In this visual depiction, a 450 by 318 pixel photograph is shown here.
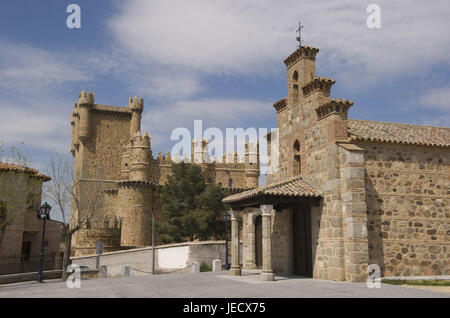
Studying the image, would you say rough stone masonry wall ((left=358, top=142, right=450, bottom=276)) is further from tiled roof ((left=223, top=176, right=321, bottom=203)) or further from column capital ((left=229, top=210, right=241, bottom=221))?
column capital ((left=229, top=210, right=241, bottom=221))

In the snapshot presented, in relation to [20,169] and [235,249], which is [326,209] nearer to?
[235,249]

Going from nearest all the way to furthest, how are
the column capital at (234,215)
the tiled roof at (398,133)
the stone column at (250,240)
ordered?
the tiled roof at (398,133)
the column capital at (234,215)
the stone column at (250,240)

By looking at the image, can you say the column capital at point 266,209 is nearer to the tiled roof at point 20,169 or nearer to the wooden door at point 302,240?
the wooden door at point 302,240

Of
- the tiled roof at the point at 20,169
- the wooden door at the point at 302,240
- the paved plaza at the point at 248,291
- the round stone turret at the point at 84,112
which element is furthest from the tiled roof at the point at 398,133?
the round stone turret at the point at 84,112

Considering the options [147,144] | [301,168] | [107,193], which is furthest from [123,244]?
[301,168]

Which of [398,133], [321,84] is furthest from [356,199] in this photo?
[321,84]

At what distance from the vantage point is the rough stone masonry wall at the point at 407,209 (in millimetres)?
16625

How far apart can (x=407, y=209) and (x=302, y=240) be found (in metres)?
4.83

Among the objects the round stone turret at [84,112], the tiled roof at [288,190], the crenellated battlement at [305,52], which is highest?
the round stone turret at [84,112]

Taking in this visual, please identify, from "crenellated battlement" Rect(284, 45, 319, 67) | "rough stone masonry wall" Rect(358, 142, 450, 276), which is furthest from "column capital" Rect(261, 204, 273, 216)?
"crenellated battlement" Rect(284, 45, 319, 67)

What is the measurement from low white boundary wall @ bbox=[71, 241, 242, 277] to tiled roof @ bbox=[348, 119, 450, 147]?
15.8 metres

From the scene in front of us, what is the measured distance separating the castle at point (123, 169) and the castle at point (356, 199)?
90.8ft

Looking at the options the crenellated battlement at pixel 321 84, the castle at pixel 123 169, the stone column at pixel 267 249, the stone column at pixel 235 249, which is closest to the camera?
the stone column at pixel 267 249

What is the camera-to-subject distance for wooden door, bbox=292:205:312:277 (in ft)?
61.3
